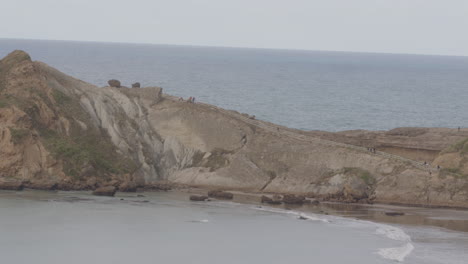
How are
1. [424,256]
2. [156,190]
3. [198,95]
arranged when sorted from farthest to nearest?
1. [198,95]
2. [156,190]
3. [424,256]

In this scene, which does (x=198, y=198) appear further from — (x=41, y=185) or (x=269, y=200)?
(x=41, y=185)

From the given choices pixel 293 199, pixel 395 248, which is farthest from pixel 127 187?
pixel 395 248

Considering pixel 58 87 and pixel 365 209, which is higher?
pixel 58 87

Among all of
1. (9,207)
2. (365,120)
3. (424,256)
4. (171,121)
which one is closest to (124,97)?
(171,121)

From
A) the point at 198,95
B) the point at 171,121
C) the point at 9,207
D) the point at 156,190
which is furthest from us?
the point at 198,95

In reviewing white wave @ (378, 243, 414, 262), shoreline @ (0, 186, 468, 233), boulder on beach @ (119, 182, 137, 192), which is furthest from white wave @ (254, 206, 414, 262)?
boulder on beach @ (119, 182, 137, 192)

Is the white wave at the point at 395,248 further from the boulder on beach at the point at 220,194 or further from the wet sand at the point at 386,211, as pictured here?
the boulder on beach at the point at 220,194

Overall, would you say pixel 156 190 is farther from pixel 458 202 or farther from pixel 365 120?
pixel 365 120
